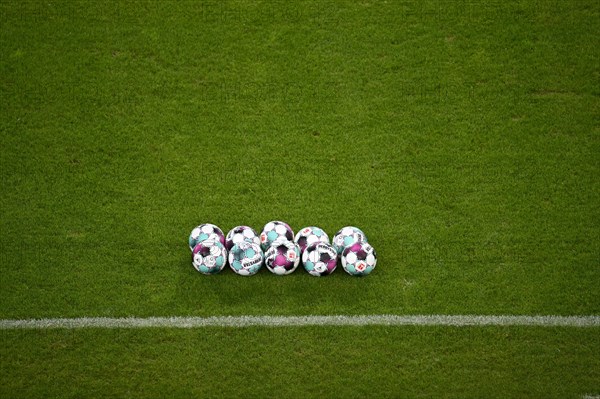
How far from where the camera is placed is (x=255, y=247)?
677 cm

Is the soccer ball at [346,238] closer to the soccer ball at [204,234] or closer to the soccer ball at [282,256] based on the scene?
the soccer ball at [282,256]

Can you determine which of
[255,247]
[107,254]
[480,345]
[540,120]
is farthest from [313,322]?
[540,120]

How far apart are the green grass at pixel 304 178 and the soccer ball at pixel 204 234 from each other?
0.34 m

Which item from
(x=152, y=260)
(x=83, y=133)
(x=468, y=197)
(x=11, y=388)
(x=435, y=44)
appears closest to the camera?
(x=11, y=388)

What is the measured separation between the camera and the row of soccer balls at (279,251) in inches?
266

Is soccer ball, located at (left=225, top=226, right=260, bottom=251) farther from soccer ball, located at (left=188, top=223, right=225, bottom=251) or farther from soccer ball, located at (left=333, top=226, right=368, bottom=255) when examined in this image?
soccer ball, located at (left=333, top=226, right=368, bottom=255)

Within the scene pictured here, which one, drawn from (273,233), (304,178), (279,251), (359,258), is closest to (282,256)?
(279,251)

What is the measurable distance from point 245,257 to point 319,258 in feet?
2.69

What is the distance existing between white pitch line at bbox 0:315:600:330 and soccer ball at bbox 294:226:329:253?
0.84 m

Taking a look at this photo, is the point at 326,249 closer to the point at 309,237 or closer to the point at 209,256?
the point at 309,237

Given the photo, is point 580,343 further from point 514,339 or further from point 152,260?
point 152,260

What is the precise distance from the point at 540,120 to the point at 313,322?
439cm

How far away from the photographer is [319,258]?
22.2ft

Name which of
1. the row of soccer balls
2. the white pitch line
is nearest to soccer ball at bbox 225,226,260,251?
the row of soccer balls
